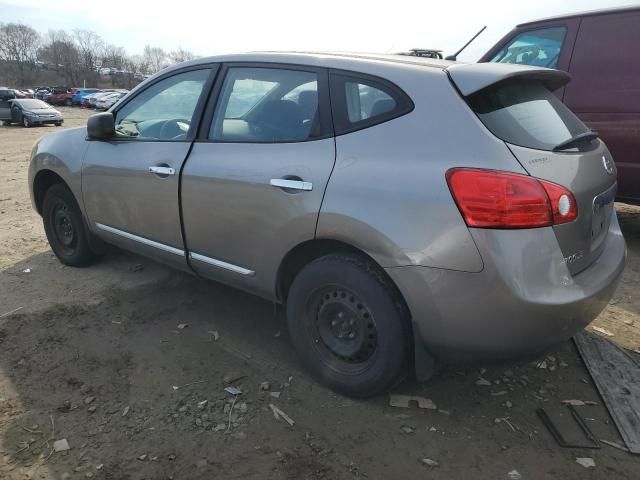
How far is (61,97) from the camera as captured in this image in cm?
5153

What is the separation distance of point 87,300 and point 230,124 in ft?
5.92

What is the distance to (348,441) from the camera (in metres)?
2.47

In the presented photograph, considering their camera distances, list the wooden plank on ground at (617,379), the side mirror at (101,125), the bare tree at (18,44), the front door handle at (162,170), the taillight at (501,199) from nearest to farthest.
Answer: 1. the taillight at (501,199)
2. the wooden plank on ground at (617,379)
3. the front door handle at (162,170)
4. the side mirror at (101,125)
5. the bare tree at (18,44)

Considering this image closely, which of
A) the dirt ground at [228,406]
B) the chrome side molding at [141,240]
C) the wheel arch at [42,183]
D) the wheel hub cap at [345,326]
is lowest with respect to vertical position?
the dirt ground at [228,406]

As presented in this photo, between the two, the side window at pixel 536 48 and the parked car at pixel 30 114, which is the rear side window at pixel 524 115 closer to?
the side window at pixel 536 48

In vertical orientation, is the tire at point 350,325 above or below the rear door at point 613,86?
below

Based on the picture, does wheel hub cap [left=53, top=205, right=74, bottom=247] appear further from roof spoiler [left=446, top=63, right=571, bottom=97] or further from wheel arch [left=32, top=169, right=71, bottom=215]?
roof spoiler [left=446, top=63, right=571, bottom=97]

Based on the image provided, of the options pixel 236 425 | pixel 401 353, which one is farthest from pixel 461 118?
pixel 236 425

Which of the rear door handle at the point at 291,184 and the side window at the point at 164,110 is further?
the side window at the point at 164,110

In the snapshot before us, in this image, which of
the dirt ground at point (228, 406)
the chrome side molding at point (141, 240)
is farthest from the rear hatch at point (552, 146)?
the chrome side molding at point (141, 240)

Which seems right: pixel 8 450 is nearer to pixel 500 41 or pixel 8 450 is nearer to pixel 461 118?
pixel 461 118

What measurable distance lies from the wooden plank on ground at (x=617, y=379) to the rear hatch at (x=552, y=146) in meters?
0.81

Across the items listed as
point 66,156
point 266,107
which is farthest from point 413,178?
point 66,156

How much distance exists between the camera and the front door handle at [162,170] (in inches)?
130
